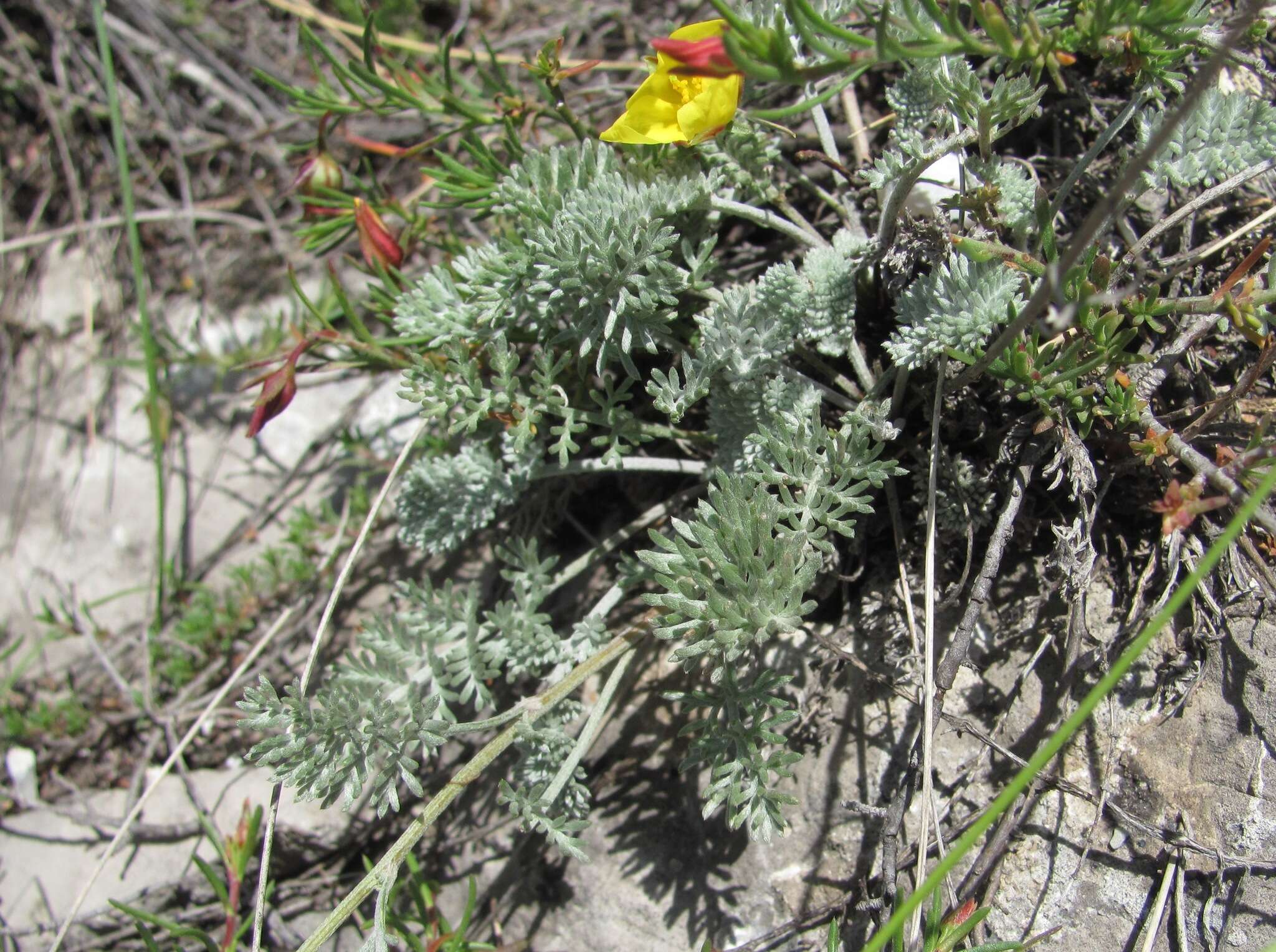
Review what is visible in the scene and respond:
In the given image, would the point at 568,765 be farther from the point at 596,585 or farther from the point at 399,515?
the point at 399,515

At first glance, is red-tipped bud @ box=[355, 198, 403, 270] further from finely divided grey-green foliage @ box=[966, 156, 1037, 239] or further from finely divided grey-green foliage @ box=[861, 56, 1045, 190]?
finely divided grey-green foliage @ box=[966, 156, 1037, 239]

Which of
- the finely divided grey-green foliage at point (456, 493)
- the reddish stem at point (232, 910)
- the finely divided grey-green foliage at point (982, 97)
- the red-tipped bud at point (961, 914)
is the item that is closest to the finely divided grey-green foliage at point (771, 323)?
the finely divided grey-green foliage at point (982, 97)

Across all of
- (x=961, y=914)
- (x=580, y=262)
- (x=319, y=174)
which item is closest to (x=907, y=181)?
(x=580, y=262)

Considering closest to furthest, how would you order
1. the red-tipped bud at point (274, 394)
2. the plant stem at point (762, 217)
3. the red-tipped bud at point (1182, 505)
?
the red-tipped bud at point (1182, 505) → the plant stem at point (762, 217) → the red-tipped bud at point (274, 394)

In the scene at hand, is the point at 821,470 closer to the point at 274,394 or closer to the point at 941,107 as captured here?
the point at 941,107

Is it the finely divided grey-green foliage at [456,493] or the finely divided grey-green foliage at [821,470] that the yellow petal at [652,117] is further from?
the finely divided grey-green foliage at [456,493]

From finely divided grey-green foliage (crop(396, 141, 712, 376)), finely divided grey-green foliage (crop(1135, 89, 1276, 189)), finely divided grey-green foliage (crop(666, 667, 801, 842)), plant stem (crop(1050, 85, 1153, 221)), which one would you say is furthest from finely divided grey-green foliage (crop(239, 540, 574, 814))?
finely divided grey-green foliage (crop(1135, 89, 1276, 189))
